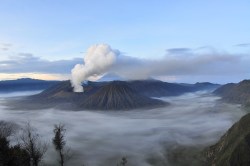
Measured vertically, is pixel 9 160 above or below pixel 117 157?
above

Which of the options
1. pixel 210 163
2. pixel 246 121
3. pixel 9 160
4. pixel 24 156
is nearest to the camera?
pixel 9 160

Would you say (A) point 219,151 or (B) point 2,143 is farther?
(A) point 219,151

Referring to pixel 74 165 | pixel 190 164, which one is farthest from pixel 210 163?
pixel 74 165

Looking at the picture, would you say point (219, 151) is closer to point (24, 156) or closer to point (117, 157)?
point (117, 157)

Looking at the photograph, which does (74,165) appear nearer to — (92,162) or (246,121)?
(92,162)

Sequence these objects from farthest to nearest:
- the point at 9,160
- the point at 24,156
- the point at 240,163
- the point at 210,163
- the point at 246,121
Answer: the point at 246,121
the point at 210,163
the point at 240,163
the point at 24,156
the point at 9,160

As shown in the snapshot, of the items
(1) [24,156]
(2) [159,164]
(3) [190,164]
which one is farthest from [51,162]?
(1) [24,156]
